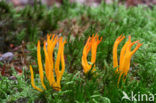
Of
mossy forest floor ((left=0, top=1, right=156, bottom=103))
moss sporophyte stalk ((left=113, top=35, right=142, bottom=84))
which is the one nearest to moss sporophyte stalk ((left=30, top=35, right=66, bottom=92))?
mossy forest floor ((left=0, top=1, right=156, bottom=103))

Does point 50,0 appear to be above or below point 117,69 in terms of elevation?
above

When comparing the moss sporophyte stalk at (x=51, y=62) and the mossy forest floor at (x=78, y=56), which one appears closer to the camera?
the moss sporophyte stalk at (x=51, y=62)

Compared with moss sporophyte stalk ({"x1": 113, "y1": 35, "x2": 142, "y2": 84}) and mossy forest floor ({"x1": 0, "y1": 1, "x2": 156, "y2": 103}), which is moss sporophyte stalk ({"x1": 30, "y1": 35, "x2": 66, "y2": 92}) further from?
moss sporophyte stalk ({"x1": 113, "y1": 35, "x2": 142, "y2": 84})

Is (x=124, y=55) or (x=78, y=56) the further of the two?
(x=78, y=56)

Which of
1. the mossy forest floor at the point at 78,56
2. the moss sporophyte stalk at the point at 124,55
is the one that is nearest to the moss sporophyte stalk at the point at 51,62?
the mossy forest floor at the point at 78,56

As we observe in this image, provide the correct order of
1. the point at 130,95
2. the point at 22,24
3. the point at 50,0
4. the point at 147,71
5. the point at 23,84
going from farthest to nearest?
the point at 50,0 → the point at 22,24 → the point at 147,71 → the point at 23,84 → the point at 130,95

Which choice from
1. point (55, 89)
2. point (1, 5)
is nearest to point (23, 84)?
point (55, 89)

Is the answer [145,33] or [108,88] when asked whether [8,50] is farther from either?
[145,33]

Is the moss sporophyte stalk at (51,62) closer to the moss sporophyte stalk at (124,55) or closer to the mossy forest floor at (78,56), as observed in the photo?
the mossy forest floor at (78,56)
